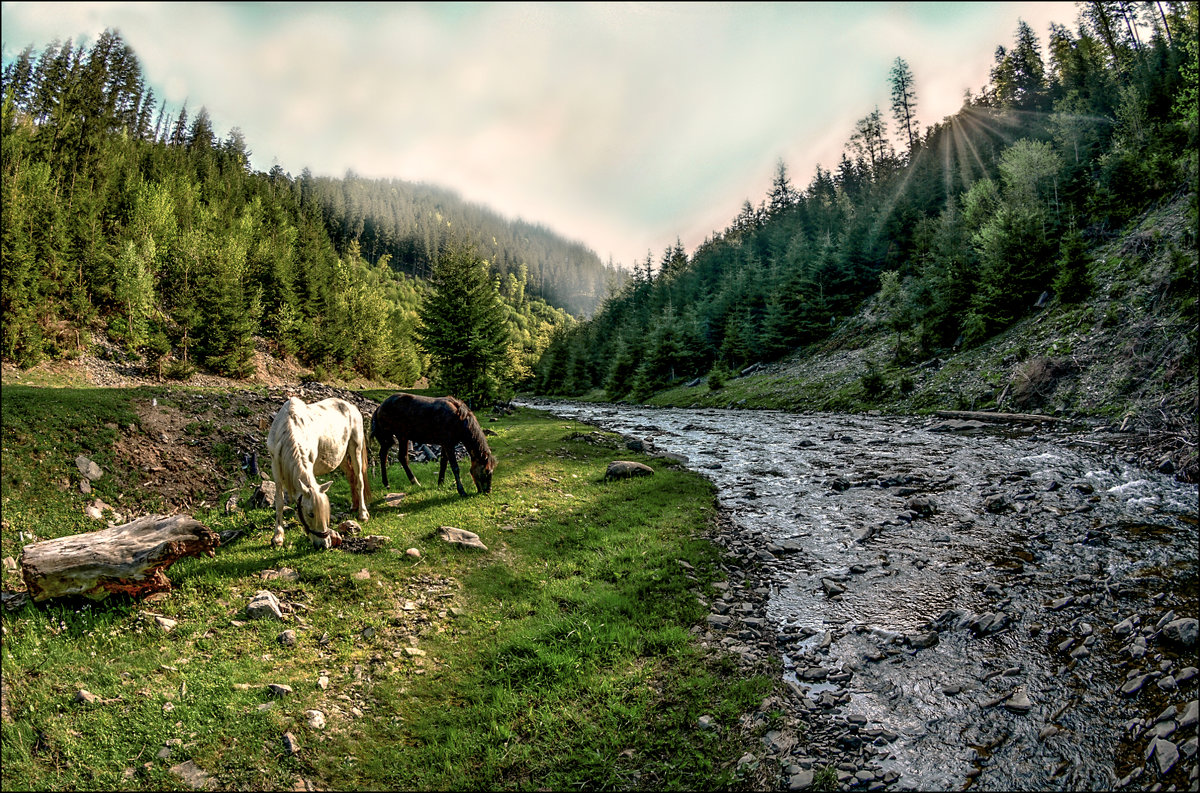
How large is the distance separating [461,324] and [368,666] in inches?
1110

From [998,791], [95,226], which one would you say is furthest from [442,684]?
[95,226]

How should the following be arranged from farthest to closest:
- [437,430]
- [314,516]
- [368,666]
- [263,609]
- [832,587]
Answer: [437,430], [832,587], [314,516], [263,609], [368,666]

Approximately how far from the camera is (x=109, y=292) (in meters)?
35.2

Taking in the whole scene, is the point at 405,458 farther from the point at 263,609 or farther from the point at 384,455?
the point at 263,609

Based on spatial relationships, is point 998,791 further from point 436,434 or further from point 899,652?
point 436,434

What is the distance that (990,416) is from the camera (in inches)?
891

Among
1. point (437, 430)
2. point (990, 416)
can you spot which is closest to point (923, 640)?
point (437, 430)

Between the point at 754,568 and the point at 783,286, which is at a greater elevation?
the point at 783,286

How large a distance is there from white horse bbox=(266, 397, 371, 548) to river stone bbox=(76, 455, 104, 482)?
12.8 feet

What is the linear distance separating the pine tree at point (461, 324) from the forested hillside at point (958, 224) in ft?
96.4

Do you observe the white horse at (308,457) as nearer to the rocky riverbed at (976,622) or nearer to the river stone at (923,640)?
the rocky riverbed at (976,622)

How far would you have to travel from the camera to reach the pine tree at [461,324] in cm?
3153

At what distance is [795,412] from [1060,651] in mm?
31290

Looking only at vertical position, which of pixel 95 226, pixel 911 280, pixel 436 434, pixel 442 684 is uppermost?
pixel 95 226
